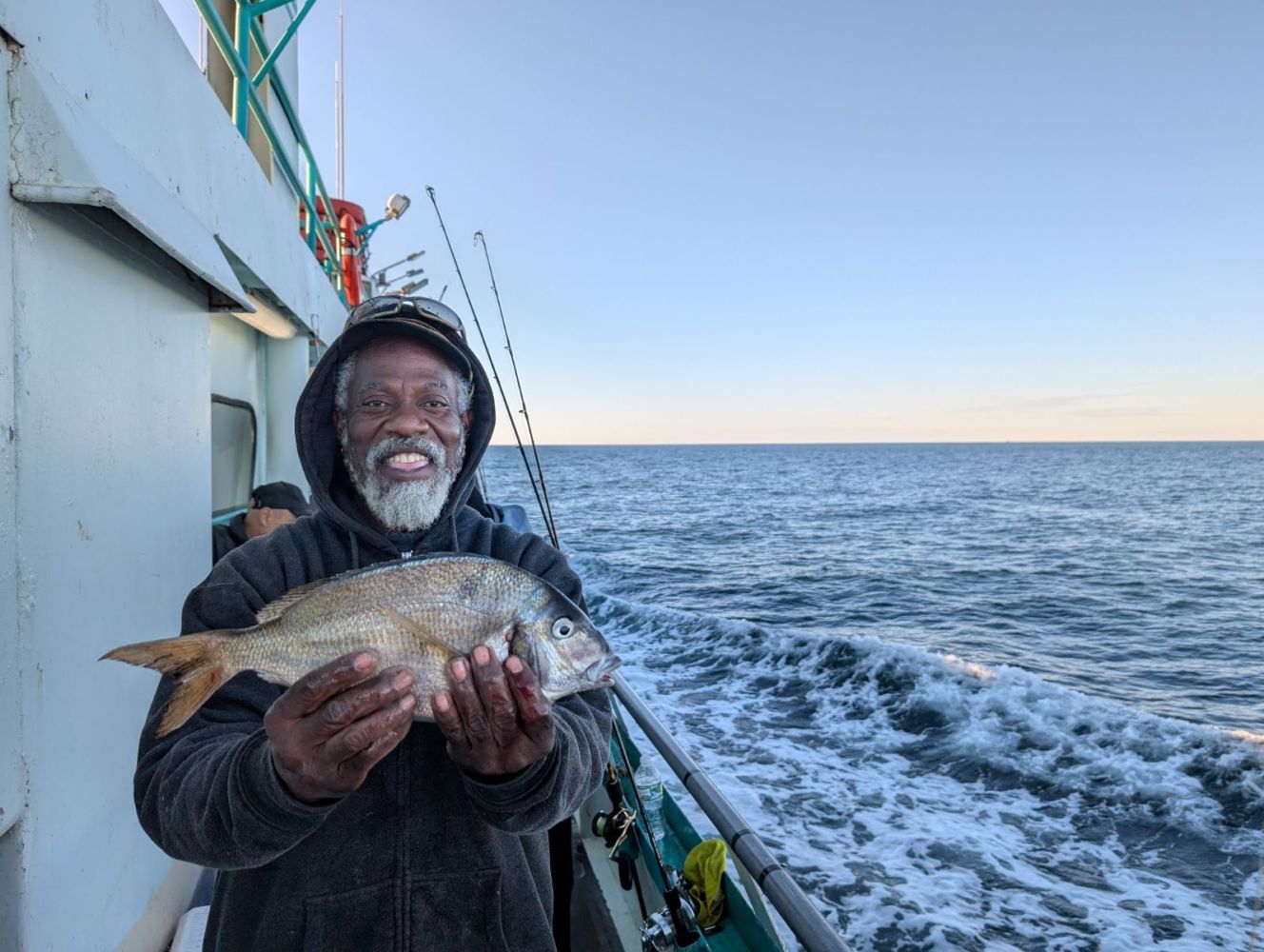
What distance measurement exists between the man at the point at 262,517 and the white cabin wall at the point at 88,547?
101cm

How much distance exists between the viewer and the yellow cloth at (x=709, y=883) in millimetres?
3438

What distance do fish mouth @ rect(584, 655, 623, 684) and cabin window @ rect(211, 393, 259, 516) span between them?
4.88m

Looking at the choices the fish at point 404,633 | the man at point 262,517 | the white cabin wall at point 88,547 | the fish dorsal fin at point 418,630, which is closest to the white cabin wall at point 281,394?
the man at point 262,517

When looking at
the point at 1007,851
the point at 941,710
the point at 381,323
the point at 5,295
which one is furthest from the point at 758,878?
the point at 941,710

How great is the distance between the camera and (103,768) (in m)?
2.62

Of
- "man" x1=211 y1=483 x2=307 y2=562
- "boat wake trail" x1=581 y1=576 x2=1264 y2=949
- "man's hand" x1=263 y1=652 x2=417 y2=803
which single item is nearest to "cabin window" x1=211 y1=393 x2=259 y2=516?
"man" x1=211 y1=483 x2=307 y2=562

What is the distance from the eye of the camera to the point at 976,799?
8117 millimetres

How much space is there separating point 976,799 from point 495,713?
27.3ft

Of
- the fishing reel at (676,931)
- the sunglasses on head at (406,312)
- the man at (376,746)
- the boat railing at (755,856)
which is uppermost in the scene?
the sunglasses on head at (406,312)

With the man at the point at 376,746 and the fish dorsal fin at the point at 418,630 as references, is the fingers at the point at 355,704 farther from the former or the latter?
the fish dorsal fin at the point at 418,630

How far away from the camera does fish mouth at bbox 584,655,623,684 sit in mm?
1875

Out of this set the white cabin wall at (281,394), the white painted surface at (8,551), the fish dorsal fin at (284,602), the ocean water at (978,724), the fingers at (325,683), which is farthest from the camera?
the white cabin wall at (281,394)

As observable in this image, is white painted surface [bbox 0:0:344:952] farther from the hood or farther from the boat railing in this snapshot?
the boat railing

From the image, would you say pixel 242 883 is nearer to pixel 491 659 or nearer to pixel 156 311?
pixel 491 659
